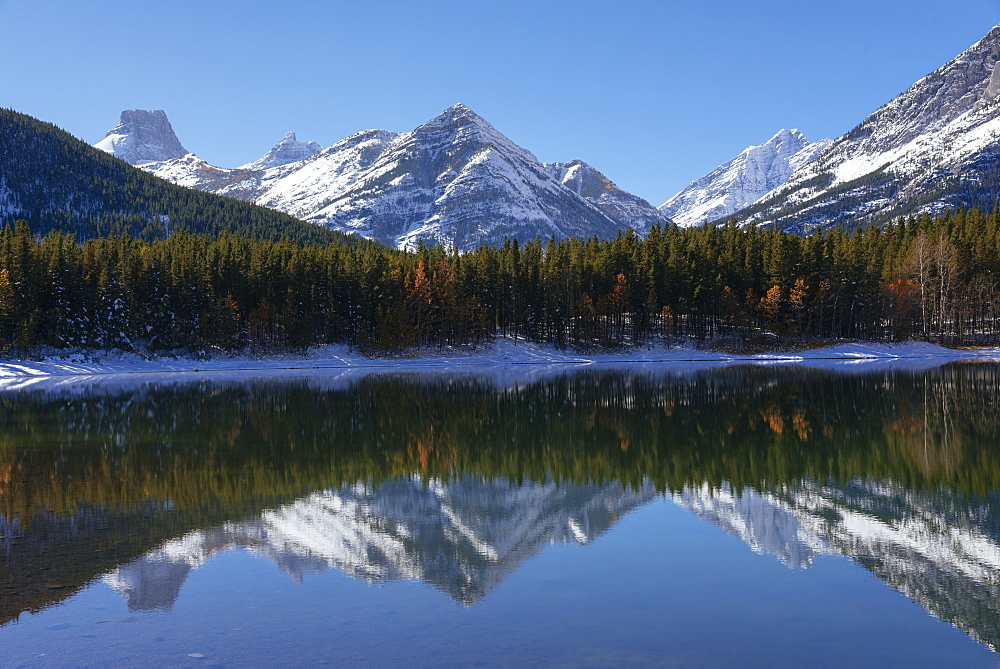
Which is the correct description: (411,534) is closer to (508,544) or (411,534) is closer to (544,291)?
(508,544)

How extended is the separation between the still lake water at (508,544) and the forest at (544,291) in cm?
7290

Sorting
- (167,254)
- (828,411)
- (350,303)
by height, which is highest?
(167,254)

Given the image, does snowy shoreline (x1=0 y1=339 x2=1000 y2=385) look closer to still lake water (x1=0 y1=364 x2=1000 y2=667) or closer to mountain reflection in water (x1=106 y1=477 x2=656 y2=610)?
still lake water (x1=0 y1=364 x2=1000 y2=667)

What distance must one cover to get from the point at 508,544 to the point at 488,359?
90.2m

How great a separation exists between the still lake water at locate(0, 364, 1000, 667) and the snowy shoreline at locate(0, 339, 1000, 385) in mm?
61282

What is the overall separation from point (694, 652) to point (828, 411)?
3255cm

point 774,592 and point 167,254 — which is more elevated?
point 167,254

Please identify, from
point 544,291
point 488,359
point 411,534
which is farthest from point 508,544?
point 544,291

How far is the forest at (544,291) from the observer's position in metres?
104

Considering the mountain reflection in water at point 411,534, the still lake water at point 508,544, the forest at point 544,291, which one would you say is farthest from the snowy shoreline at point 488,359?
the mountain reflection in water at point 411,534

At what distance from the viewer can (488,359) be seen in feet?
350

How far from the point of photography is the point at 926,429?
32.0 metres

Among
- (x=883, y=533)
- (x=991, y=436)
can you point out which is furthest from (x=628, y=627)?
(x=991, y=436)

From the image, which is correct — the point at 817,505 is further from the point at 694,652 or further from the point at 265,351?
the point at 265,351
